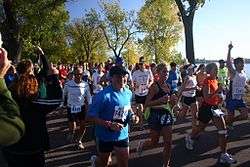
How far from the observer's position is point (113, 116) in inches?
271

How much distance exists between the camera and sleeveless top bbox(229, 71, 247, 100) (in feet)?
38.8

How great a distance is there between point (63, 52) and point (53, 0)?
141 feet

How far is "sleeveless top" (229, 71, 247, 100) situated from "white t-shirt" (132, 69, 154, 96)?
137 inches

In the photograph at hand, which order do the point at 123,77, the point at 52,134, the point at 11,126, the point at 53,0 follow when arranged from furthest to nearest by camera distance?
1. the point at 53,0
2. the point at 52,134
3. the point at 123,77
4. the point at 11,126

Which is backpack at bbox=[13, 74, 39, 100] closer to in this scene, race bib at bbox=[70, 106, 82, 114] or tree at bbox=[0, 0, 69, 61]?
race bib at bbox=[70, 106, 82, 114]

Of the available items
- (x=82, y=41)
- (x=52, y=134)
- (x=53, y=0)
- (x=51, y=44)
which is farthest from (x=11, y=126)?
(x=82, y=41)

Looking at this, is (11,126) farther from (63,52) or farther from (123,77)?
(63,52)

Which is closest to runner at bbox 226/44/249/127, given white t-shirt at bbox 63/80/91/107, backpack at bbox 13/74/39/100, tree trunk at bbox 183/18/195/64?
white t-shirt at bbox 63/80/91/107

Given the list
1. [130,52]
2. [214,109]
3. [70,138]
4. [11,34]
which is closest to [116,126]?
[214,109]

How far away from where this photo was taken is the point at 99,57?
87.5 meters

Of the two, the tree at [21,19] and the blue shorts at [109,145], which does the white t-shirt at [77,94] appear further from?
the tree at [21,19]

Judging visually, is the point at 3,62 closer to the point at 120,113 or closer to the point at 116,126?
the point at 116,126

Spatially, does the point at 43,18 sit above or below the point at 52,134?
above

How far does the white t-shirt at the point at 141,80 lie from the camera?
1484cm
